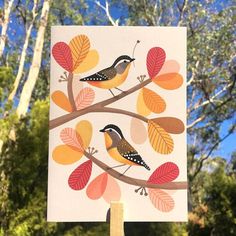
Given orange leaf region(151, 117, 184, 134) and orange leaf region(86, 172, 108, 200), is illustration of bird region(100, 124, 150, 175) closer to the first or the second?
orange leaf region(86, 172, 108, 200)

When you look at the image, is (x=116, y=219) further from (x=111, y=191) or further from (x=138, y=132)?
(x=138, y=132)

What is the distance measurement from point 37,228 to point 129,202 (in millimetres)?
6470

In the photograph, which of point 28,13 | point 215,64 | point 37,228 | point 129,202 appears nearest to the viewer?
point 129,202

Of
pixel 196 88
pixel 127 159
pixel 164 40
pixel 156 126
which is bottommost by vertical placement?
pixel 127 159

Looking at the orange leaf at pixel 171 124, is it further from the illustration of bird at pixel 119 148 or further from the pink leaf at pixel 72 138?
the pink leaf at pixel 72 138

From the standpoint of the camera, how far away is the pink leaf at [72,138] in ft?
11.7

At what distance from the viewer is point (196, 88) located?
17.7m

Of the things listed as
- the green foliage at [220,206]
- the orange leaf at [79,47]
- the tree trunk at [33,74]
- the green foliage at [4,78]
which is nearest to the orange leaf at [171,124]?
the orange leaf at [79,47]

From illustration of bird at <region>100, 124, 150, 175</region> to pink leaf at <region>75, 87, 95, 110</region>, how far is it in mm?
204

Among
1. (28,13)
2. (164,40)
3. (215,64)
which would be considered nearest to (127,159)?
(164,40)

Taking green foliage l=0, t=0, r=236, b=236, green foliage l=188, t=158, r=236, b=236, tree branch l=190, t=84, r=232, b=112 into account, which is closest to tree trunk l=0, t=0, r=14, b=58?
green foliage l=0, t=0, r=236, b=236

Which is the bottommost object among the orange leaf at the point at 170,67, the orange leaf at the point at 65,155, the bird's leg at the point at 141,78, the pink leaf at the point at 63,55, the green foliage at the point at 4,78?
the orange leaf at the point at 65,155

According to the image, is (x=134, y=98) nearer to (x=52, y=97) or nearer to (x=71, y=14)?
(x=52, y=97)

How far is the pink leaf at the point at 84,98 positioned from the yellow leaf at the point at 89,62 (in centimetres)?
14
